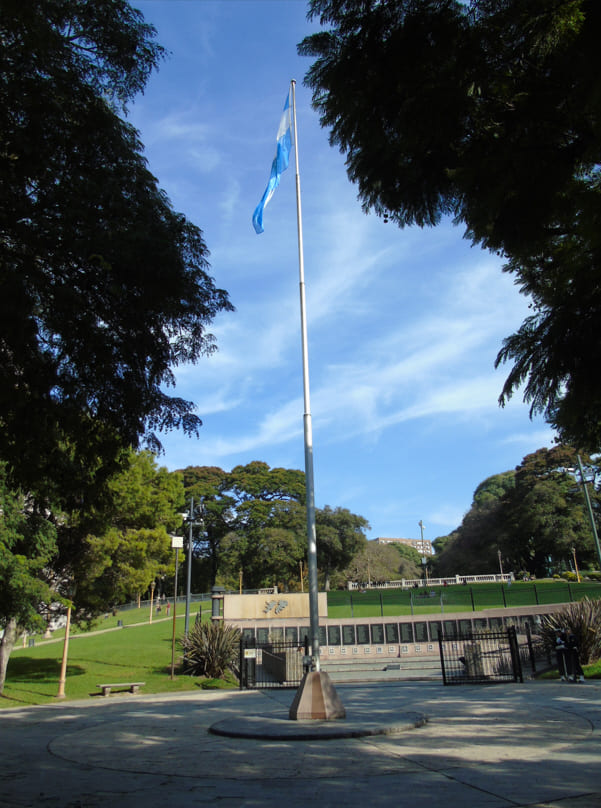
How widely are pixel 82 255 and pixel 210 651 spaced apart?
18.8m

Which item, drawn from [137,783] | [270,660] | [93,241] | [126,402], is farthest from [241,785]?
[270,660]

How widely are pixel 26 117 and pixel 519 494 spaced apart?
209 ft

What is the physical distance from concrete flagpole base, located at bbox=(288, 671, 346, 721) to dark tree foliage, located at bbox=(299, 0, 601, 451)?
783cm

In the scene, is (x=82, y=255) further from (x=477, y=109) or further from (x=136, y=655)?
(x=136, y=655)

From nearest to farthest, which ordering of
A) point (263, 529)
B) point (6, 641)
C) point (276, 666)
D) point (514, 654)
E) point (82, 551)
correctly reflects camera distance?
point (514, 654) < point (6, 641) < point (276, 666) < point (82, 551) < point (263, 529)

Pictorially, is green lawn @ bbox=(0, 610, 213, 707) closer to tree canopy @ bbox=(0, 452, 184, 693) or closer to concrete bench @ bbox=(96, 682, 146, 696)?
concrete bench @ bbox=(96, 682, 146, 696)

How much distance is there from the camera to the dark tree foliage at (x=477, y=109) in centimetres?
383

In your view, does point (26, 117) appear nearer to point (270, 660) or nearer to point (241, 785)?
point (241, 785)

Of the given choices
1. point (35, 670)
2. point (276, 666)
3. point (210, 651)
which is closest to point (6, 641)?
point (210, 651)

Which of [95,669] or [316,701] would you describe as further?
[95,669]

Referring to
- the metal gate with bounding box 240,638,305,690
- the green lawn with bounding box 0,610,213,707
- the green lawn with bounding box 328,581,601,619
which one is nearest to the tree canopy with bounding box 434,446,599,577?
the green lawn with bounding box 328,581,601,619

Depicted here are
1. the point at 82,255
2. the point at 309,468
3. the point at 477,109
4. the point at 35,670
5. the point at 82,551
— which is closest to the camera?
the point at 477,109

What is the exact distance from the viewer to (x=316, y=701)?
955 cm

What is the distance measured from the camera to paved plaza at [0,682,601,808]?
4996 mm
